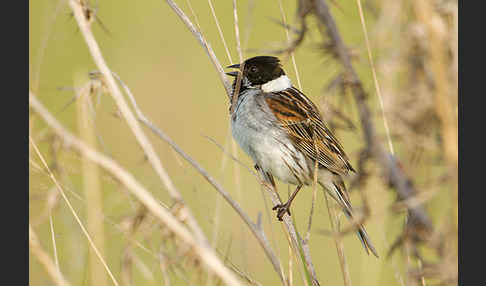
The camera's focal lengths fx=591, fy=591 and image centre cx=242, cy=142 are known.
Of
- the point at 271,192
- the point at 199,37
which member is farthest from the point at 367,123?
the point at 271,192

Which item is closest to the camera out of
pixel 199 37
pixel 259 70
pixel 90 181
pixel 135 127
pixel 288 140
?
pixel 135 127

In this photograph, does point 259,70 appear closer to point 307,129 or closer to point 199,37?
point 307,129

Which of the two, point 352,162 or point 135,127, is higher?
point 135,127

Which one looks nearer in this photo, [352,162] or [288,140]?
[352,162]

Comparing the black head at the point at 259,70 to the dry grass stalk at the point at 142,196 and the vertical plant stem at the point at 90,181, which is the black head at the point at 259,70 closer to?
the vertical plant stem at the point at 90,181

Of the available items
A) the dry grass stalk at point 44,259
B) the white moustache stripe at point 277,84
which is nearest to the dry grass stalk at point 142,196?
the dry grass stalk at point 44,259

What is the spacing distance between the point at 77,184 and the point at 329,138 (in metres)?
2.78

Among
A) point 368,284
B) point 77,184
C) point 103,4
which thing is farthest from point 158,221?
point 103,4

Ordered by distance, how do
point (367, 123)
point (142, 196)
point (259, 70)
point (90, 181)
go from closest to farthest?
point (367, 123), point (142, 196), point (90, 181), point (259, 70)

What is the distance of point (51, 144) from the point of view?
1631mm

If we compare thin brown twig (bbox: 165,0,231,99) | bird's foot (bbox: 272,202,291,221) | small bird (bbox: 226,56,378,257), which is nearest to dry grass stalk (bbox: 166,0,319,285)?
thin brown twig (bbox: 165,0,231,99)

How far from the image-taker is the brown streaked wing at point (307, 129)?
136 inches

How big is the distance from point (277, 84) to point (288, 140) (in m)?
0.48

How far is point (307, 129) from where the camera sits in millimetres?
3557
